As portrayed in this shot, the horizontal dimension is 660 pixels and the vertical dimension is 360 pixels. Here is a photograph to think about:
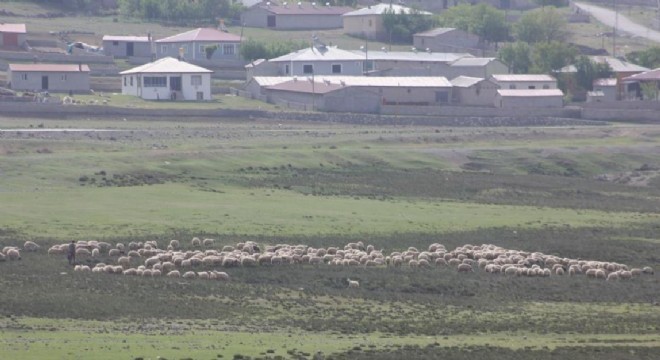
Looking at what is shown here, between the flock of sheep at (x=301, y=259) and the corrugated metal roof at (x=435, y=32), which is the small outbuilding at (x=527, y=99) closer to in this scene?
the corrugated metal roof at (x=435, y=32)

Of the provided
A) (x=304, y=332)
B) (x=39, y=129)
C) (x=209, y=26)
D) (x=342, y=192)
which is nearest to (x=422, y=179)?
(x=342, y=192)

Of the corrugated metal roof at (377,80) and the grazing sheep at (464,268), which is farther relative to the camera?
the corrugated metal roof at (377,80)

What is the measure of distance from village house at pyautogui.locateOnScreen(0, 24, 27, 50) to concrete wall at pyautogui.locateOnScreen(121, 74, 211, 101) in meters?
14.6

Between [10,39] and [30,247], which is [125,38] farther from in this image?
[30,247]

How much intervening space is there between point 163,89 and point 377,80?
1699cm

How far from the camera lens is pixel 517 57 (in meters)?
149

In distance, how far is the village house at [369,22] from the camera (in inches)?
6506

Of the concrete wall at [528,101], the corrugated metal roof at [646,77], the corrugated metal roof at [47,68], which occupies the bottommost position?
the concrete wall at [528,101]

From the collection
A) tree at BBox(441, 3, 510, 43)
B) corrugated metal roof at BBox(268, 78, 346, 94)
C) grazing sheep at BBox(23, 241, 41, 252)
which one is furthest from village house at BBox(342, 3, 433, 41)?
grazing sheep at BBox(23, 241, 41, 252)

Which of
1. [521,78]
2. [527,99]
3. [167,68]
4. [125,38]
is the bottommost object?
[527,99]

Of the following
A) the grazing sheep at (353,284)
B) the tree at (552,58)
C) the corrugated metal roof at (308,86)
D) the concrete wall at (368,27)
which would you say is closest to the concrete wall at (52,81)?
the corrugated metal roof at (308,86)

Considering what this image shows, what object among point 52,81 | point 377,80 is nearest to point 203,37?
point 377,80

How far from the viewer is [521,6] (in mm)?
195375

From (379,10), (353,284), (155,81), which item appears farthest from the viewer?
(379,10)
